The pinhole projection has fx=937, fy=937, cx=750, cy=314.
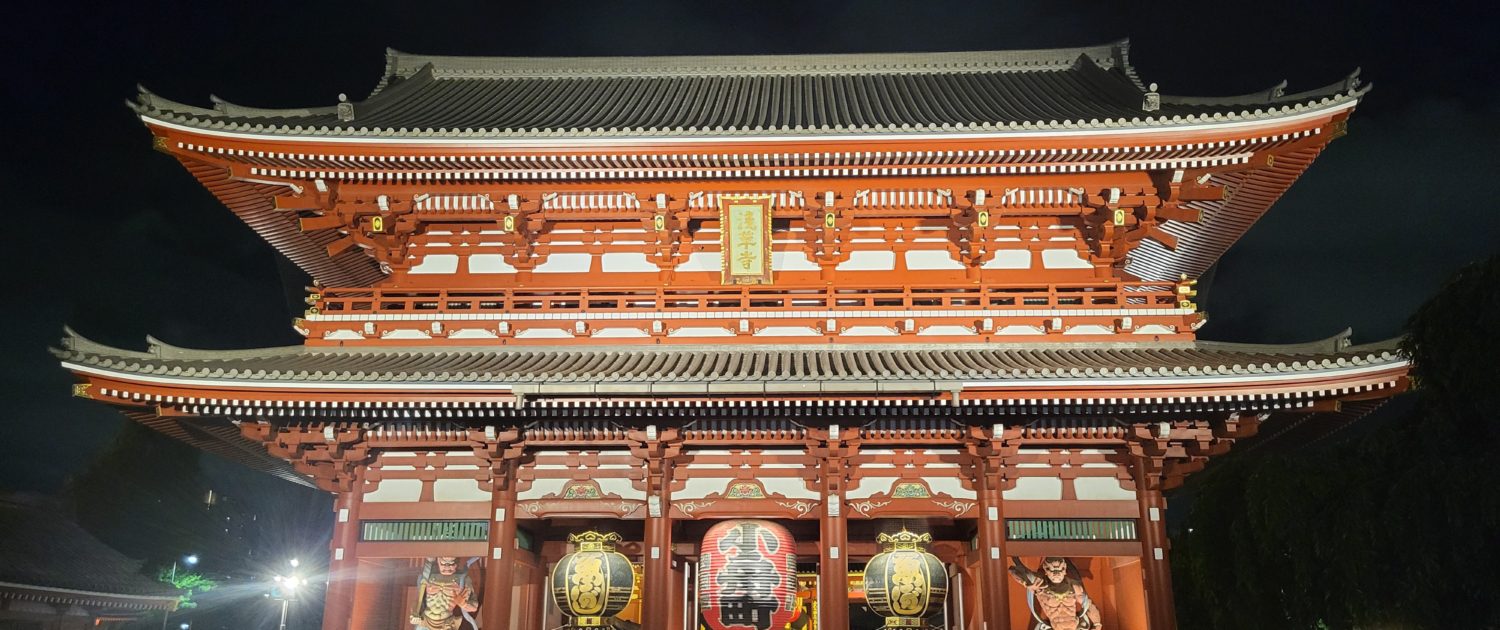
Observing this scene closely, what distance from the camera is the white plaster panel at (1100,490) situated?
12125 millimetres

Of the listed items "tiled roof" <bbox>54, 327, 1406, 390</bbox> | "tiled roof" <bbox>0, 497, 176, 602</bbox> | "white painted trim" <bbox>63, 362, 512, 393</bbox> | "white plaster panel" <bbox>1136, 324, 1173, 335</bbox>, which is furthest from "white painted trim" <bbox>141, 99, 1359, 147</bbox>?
"tiled roof" <bbox>0, 497, 176, 602</bbox>

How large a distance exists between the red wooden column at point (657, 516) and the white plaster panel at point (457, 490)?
2.29m

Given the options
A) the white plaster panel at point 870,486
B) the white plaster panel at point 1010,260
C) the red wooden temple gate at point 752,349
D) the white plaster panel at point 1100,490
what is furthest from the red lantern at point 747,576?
the white plaster panel at point 1010,260

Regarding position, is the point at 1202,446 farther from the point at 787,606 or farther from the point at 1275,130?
the point at 787,606

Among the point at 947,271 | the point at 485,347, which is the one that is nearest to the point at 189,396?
the point at 485,347

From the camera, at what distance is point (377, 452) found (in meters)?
12.6

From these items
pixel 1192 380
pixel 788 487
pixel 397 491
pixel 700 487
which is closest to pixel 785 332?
pixel 788 487

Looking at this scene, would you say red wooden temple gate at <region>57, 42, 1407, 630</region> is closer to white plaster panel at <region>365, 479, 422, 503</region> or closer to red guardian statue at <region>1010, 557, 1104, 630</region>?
white plaster panel at <region>365, 479, 422, 503</region>

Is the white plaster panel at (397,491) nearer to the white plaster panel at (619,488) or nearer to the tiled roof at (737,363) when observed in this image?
the tiled roof at (737,363)

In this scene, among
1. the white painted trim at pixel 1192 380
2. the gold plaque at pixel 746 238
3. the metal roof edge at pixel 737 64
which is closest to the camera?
the white painted trim at pixel 1192 380

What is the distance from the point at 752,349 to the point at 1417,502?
775 cm

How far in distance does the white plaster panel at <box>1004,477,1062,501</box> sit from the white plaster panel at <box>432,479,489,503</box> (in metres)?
7.01

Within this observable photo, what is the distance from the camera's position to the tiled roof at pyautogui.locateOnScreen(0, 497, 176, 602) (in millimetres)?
23812

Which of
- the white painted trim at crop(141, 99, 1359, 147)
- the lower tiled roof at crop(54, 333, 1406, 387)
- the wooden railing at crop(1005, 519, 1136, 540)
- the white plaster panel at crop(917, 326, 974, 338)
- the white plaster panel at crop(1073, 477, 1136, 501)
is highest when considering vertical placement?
the white painted trim at crop(141, 99, 1359, 147)
